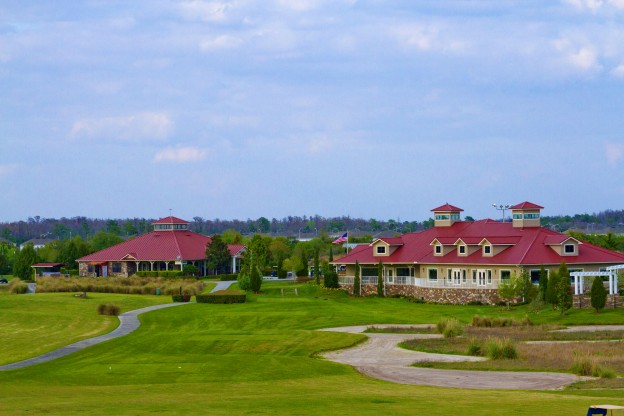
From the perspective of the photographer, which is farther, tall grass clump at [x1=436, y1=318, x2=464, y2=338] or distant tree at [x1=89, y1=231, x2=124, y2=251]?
distant tree at [x1=89, y1=231, x2=124, y2=251]

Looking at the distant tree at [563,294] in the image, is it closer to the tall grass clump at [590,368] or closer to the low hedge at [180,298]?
the tall grass clump at [590,368]

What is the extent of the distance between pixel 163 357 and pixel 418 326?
20077 mm

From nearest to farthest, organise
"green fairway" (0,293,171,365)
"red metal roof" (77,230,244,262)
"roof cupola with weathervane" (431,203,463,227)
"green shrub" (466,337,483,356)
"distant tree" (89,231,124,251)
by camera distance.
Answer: "green shrub" (466,337,483,356)
"green fairway" (0,293,171,365)
"roof cupola with weathervane" (431,203,463,227)
"red metal roof" (77,230,244,262)
"distant tree" (89,231,124,251)

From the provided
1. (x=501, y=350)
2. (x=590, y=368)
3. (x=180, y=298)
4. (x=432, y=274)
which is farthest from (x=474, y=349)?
(x=180, y=298)

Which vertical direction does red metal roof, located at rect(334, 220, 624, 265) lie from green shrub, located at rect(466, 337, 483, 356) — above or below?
above

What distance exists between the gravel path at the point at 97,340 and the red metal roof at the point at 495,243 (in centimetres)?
1934

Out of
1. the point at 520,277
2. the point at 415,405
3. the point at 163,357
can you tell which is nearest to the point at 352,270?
the point at 520,277

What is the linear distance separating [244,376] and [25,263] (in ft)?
278

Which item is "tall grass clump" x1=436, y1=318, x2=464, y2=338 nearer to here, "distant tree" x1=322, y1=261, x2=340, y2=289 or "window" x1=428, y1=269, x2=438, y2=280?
"window" x1=428, y1=269, x2=438, y2=280

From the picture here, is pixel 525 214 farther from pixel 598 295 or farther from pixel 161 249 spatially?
pixel 161 249

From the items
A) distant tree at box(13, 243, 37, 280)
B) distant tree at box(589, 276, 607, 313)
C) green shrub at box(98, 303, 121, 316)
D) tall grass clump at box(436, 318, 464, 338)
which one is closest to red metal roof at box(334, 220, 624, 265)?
distant tree at box(589, 276, 607, 313)

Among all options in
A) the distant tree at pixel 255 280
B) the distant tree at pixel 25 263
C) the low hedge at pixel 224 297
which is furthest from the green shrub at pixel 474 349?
the distant tree at pixel 25 263

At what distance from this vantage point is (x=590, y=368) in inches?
1385

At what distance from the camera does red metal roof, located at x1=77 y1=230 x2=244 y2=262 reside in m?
107
